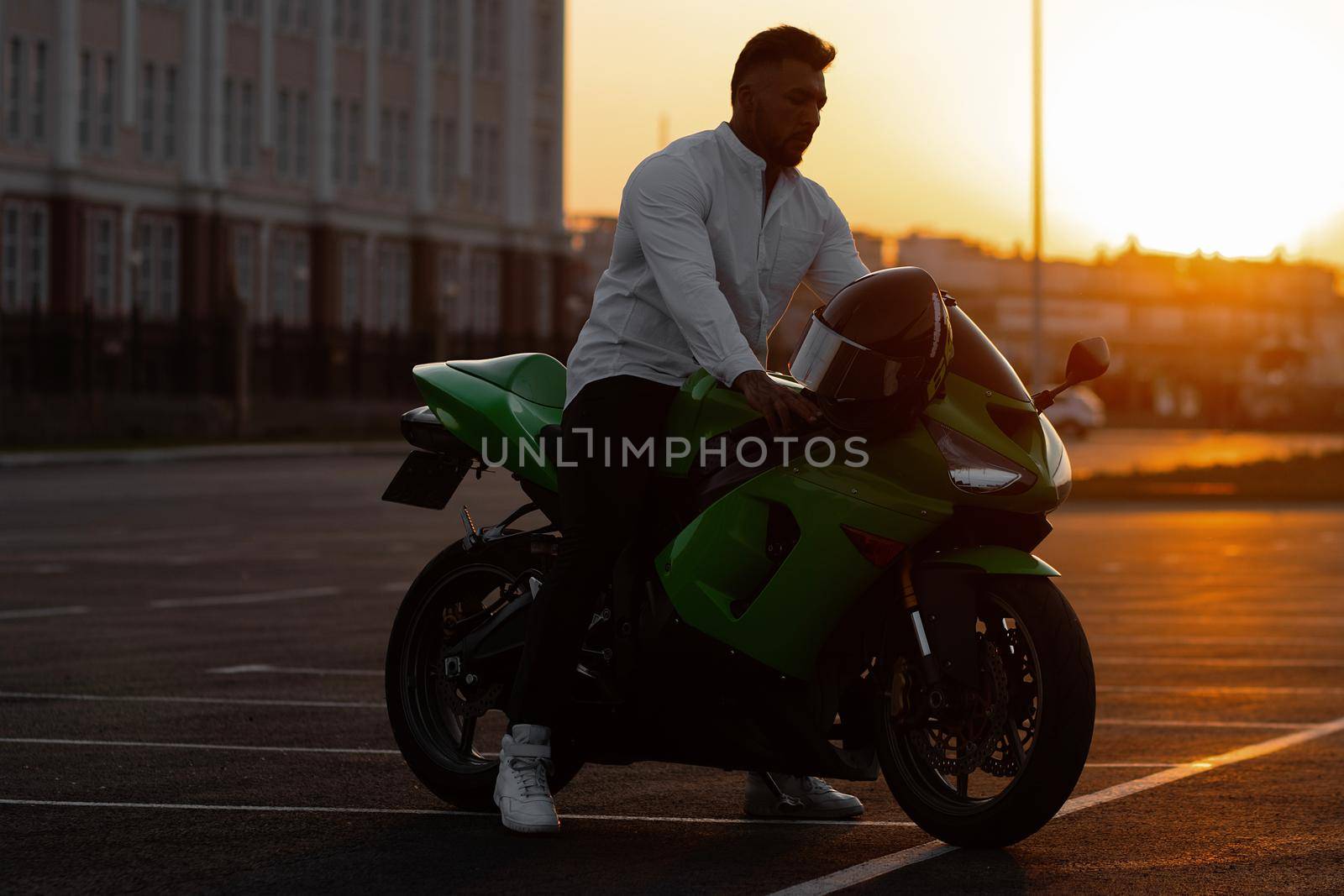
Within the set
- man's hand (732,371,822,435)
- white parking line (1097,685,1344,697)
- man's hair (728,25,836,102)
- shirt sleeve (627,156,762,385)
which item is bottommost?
white parking line (1097,685,1344,697)

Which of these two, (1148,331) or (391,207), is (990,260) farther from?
(391,207)

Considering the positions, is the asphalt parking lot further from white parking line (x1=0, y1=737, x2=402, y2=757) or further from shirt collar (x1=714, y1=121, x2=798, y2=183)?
shirt collar (x1=714, y1=121, x2=798, y2=183)

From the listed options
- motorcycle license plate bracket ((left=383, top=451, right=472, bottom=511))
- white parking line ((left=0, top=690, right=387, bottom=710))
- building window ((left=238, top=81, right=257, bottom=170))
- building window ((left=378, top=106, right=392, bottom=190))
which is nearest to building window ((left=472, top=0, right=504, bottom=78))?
building window ((left=378, top=106, right=392, bottom=190))

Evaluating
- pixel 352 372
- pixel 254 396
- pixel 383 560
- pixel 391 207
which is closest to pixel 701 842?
pixel 383 560

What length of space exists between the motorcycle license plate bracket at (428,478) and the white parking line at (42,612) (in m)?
6.17

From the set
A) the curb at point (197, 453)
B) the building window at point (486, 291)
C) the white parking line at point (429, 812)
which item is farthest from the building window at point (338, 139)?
the white parking line at point (429, 812)

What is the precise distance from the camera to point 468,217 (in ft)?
217

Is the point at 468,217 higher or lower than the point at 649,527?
higher

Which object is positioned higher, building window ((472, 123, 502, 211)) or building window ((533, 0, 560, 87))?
building window ((533, 0, 560, 87))

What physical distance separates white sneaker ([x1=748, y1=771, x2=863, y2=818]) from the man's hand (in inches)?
46.7

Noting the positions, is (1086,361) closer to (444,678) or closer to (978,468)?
(978,468)

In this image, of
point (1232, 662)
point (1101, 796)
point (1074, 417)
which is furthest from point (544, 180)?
point (1101, 796)

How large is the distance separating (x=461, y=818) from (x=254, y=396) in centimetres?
4615

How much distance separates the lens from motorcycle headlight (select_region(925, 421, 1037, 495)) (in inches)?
197
